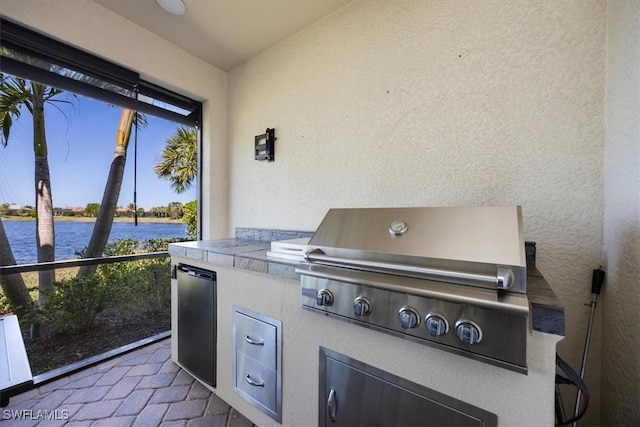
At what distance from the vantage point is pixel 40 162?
2.01 meters

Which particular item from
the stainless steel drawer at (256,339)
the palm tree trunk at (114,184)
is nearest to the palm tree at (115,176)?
the palm tree trunk at (114,184)

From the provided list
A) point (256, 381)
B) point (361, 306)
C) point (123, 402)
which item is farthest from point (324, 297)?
point (123, 402)

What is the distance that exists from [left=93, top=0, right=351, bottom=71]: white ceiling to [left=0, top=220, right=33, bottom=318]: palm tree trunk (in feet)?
6.55

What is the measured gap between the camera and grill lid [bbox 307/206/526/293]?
80 centimetres

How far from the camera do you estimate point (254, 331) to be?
140cm

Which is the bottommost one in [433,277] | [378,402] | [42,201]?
[378,402]

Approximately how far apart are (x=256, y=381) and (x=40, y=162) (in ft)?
8.22

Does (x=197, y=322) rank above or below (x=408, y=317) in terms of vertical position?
below


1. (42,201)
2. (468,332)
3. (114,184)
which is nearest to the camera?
(468,332)

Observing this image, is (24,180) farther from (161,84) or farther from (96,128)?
(161,84)

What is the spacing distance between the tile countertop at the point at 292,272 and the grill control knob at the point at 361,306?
0.36m

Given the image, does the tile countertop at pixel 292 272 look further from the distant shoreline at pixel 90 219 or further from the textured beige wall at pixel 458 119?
the distant shoreline at pixel 90 219

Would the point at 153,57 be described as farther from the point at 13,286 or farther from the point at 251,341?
the point at 251,341

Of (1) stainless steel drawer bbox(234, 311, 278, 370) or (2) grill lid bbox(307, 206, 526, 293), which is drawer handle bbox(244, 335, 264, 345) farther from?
A: (2) grill lid bbox(307, 206, 526, 293)
